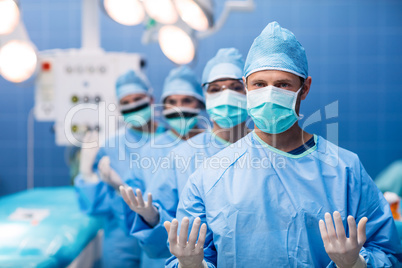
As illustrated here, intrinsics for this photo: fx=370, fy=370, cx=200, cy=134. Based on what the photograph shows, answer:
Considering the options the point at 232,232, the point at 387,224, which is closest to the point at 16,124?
the point at 232,232

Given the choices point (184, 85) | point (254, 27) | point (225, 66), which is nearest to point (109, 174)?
point (184, 85)

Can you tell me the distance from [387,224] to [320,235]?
183mm

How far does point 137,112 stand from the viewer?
2062 millimetres

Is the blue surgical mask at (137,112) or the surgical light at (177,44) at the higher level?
the surgical light at (177,44)

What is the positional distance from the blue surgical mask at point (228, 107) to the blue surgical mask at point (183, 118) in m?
0.39

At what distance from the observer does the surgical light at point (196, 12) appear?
5.02 ft

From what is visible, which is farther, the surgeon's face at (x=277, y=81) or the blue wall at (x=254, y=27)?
the blue wall at (x=254, y=27)

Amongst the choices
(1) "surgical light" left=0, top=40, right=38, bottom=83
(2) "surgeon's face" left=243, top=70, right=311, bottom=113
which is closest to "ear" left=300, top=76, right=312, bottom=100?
(2) "surgeon's face" left=243, top=70, right=311, bottom=113

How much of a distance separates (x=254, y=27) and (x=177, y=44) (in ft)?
5.77

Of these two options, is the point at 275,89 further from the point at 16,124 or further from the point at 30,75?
the point at 16,124

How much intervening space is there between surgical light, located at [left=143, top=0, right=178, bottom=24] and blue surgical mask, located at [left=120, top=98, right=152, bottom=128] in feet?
1.61

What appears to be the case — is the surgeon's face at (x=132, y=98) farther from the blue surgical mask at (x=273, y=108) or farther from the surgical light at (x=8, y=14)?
the blue surgical mask at (x=273, y=108)

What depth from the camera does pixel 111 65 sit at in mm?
2480

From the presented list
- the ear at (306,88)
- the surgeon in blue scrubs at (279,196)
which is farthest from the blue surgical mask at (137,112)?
the ear at (306,88)
